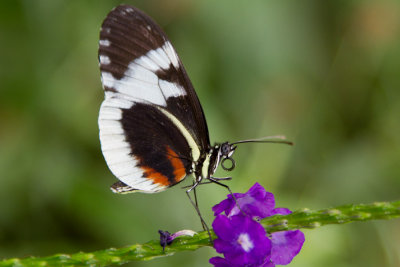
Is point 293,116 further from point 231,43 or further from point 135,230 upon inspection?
point 135,230

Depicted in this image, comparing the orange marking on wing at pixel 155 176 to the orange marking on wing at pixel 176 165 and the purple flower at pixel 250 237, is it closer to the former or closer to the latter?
the orange marking on wing at pixel 176 165

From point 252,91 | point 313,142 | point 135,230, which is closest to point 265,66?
point 252,91

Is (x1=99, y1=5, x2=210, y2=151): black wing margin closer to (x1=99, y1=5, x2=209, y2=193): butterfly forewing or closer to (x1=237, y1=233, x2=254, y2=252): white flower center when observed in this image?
(x1=99, y1=5, x2=209, y2=193): butterfly forewing

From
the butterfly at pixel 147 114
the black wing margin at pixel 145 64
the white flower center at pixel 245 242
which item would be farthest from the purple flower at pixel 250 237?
the black wing margin at pixel 145 64

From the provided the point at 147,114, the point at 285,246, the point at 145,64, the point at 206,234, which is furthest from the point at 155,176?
the point at 285,246

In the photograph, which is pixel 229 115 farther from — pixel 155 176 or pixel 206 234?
pixel 206 234
